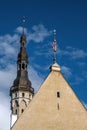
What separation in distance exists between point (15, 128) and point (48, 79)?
439 cm

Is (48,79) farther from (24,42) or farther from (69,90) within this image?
(24,42)

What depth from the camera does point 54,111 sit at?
1062 inches

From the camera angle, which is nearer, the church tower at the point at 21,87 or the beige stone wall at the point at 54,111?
the beige stone wall at the point at 54,111

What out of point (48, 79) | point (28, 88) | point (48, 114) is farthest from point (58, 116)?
point (28, 88)

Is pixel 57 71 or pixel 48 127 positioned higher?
pixel 57 71

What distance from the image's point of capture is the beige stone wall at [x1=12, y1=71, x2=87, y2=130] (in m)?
26.3

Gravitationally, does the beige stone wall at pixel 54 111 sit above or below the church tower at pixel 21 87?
below

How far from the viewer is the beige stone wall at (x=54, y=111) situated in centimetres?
2634

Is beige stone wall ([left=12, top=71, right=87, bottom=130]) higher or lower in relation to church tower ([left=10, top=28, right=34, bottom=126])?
lower

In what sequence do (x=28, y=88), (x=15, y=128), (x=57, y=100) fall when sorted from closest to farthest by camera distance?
Answer: (x=15, y=128) < (x=57, y=100) < (x=28, y=88)

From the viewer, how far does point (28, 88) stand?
6994 centimetres

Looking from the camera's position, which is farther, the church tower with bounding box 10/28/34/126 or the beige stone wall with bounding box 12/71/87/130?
the church tower with bounding box 10/28/34/126

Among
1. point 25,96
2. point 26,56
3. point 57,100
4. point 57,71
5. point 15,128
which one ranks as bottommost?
point 15,128

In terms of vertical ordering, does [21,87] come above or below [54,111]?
above
